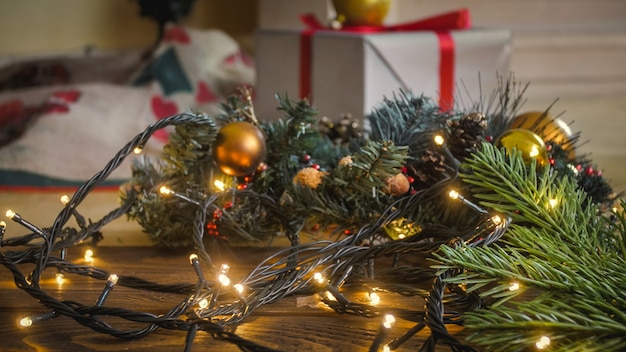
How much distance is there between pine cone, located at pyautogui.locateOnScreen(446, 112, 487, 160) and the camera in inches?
26.0

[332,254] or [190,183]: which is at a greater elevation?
[190,183]

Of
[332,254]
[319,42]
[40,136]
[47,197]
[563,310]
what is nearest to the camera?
[563,310]

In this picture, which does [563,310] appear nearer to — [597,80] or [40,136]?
[40,136]

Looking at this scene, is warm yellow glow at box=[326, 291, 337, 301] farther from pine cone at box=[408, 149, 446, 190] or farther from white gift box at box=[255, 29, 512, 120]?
white gift box at box=[255, 29, 512, 120]

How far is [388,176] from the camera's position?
0.63 m

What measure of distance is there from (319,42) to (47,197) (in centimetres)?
48

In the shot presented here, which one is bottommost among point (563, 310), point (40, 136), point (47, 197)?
point (563, 310)

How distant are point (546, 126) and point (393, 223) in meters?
0.20

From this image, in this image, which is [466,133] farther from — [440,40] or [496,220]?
[440,40]

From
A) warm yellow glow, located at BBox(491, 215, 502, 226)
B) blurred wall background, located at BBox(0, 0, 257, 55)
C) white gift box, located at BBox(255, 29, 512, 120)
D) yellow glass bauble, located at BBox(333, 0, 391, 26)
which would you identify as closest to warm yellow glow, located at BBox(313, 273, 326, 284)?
warm yellow glow, located at BBox(491, 215, 502, 226)

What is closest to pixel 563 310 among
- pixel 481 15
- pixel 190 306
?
pixel 190 306

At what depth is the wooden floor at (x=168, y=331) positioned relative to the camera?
491 millimetres

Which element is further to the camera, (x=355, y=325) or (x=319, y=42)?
(x=319, y=42)

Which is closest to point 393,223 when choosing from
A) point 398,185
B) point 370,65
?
point 398,185
